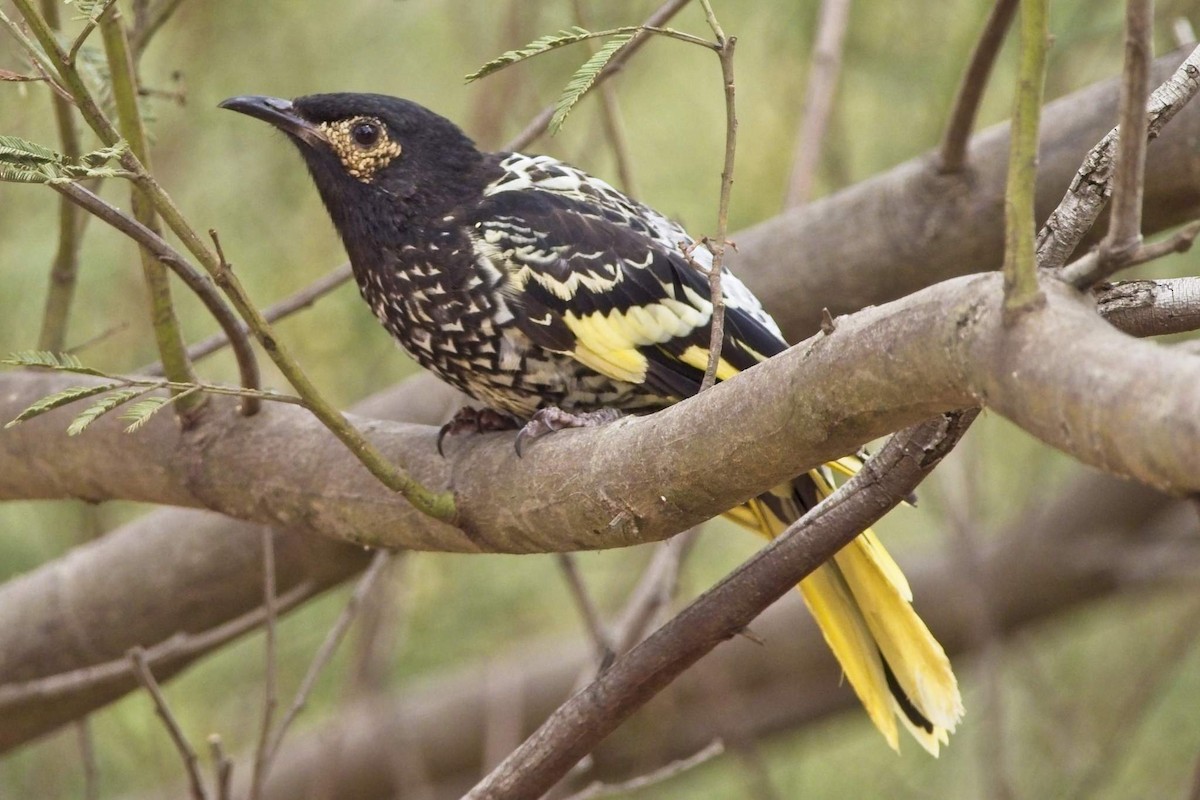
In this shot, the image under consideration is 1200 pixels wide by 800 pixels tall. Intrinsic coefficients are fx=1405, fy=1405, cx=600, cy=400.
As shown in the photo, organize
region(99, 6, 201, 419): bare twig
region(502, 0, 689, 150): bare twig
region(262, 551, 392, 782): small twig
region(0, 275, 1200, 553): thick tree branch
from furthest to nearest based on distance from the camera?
region(502, 0, 689, 150): bare twig
region(262, 551, 392, 782): small twig
region(99, 6, 201, 419): bare twig
region(0, 275, 1200, 553): thick tree branch

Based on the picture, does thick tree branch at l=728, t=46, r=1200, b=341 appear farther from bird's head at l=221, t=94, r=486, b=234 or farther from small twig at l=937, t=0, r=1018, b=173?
bird's head at l=221, t=94, r=486, b=234

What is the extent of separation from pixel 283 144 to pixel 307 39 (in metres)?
0.85

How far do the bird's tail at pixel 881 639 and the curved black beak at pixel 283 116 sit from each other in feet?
3.71

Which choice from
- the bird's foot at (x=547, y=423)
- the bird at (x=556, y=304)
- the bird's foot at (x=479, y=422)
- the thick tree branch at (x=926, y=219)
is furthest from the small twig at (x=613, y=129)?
the bird's foot at (x=547, y=423)

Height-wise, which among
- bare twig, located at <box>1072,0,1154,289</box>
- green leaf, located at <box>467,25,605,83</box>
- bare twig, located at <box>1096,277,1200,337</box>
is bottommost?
bare twig, located at <box>1096,277,1200,337</box>

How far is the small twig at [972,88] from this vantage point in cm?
249

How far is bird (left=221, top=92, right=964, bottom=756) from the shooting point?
2336 millimetres

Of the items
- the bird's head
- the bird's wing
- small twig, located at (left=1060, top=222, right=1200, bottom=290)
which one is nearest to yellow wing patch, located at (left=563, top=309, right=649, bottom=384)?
the bird's wing

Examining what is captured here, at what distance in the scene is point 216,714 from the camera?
171 inches

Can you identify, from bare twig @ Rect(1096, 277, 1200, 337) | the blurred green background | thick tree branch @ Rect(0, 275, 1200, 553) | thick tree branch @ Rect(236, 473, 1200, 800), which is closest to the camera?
thick tree branch @ Rect(0, 275, 1200, 553)

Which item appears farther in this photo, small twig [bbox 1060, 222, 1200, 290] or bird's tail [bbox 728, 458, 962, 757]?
bird's tail [bbox 728, 458, 962, 757]

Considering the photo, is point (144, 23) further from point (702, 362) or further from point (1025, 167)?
point (1025, 167)

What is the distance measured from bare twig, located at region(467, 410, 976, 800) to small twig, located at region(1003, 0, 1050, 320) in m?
0.47

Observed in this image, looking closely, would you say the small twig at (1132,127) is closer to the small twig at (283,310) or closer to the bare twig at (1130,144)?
the bare twig at (1130,144)
